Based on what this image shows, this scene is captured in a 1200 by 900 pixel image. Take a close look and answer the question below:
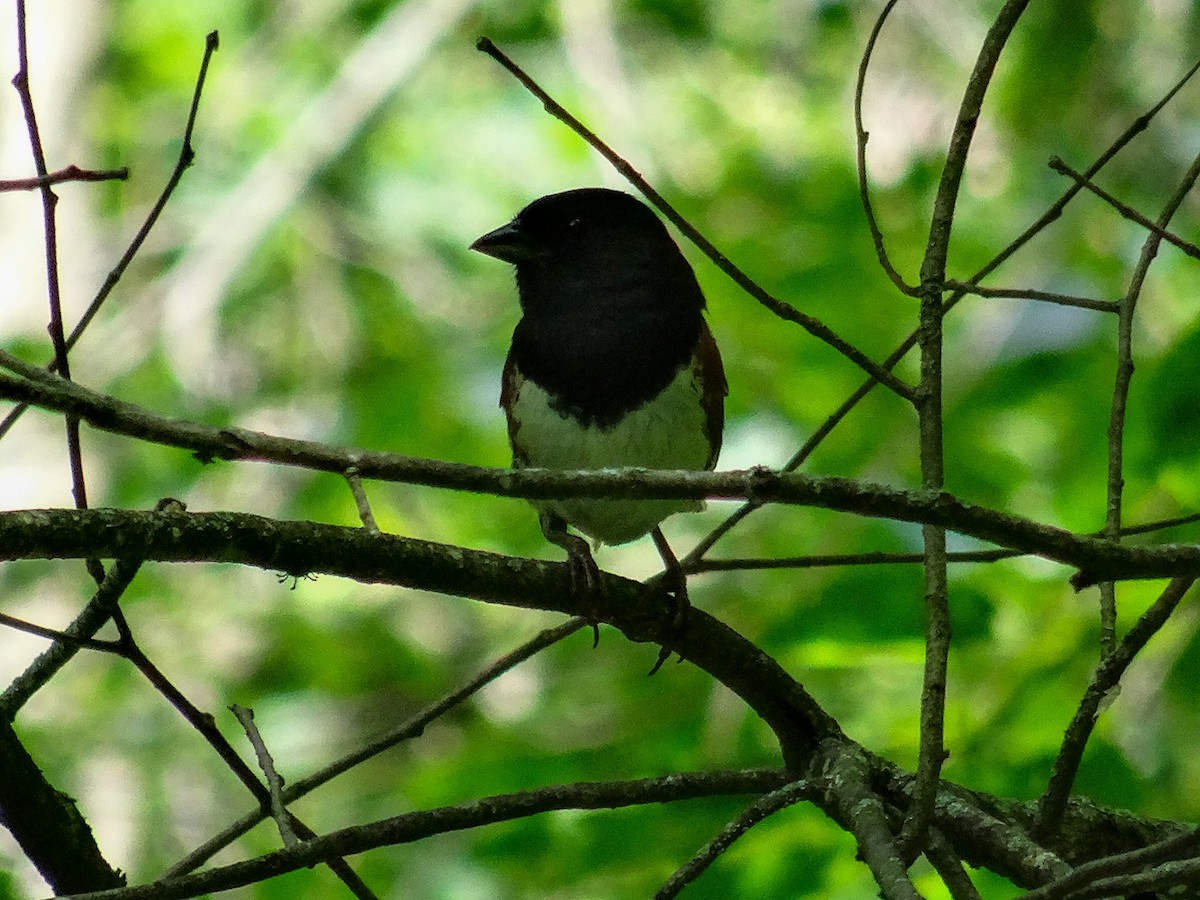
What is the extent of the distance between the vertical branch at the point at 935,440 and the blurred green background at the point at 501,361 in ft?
2.18

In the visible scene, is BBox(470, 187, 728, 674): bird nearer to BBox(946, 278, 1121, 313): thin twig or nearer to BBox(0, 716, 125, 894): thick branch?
BBox(946, 278, 1121, 313): thin twig

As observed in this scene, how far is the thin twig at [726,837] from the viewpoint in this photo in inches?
71.6

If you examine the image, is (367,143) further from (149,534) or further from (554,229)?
(149,534)

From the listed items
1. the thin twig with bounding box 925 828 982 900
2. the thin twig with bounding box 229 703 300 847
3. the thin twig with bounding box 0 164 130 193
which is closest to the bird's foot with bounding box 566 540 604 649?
the thin twig with bounding box 229 703 300 847

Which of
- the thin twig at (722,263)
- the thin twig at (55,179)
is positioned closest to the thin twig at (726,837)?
the thin twig at (722,263)

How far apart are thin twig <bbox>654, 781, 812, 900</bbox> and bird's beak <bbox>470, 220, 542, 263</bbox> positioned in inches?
83.0

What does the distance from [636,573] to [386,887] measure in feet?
7.98

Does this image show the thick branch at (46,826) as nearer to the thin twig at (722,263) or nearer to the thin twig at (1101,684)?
the thin twig at (722,263)

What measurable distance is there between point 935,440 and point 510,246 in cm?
211

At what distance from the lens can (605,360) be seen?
342cm

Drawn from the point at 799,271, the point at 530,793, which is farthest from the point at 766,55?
the point at 530,793

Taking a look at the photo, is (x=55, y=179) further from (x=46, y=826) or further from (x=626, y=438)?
(x=626, y=438)

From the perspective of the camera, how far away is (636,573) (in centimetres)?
609

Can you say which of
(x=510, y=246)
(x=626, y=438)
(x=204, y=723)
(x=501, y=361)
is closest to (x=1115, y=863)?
(x=204, y=723)
